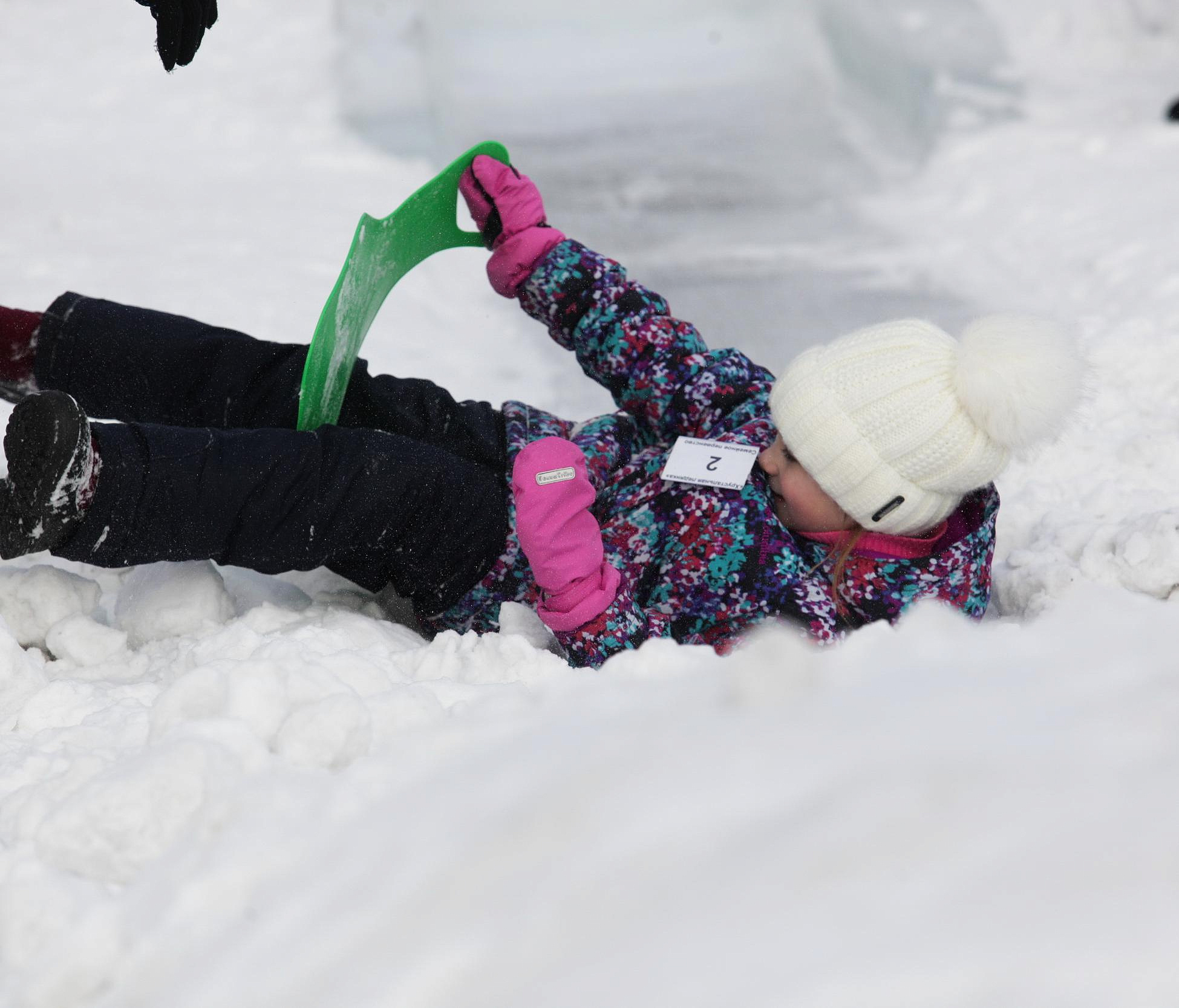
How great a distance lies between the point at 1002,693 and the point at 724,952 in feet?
1.00

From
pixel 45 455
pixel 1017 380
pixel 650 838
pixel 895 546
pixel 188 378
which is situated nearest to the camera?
pixel 650 838

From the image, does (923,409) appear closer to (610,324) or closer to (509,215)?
(610,324)

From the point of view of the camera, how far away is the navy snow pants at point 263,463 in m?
1.36

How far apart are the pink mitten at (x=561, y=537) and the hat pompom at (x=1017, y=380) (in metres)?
0.44

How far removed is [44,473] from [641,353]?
0.84 m

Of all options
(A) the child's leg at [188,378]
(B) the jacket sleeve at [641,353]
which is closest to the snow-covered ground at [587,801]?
(A) the child's leg at [188,378]

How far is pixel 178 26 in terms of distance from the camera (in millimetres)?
1670

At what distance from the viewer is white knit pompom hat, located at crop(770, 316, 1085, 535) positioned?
1408 mm

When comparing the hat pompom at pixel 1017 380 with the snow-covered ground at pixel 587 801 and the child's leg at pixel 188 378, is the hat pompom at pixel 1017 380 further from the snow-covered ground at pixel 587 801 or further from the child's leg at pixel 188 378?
the child's leg at pixel 188 378

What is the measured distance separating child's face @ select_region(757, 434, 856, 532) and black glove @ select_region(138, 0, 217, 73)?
915mm

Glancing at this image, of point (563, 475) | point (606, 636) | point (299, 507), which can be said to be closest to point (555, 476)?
point (563, 475)

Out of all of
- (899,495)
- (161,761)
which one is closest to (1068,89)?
(899,495)

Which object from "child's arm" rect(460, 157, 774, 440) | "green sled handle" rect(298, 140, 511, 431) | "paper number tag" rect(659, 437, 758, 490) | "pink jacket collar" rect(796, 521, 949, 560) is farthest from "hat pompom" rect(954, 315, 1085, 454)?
"green sled handle" rect(298, 140, 511, 431)

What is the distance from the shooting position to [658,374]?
1.79 m
